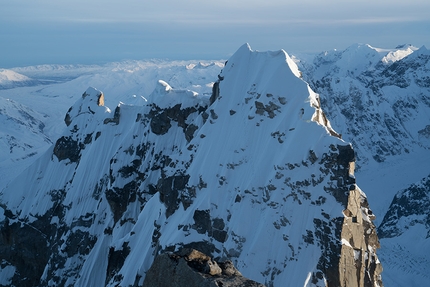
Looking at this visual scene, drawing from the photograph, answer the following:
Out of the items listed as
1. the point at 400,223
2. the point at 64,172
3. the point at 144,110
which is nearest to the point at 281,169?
the point at 144,110

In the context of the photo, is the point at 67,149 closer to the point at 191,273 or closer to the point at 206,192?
the point at 206,192

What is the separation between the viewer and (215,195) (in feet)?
169

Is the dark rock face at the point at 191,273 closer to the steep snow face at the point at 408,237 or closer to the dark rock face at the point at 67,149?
the dark rock face at the point at 67,149

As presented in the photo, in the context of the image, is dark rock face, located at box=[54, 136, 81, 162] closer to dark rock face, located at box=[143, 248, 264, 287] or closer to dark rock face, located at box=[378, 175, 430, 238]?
dark rock face, located at box=[143, 248, 264, 287]

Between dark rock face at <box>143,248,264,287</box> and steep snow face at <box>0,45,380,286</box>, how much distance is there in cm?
2844

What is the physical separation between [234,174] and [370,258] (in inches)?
643

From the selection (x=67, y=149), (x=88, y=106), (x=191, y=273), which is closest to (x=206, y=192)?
(x=191, y=273)

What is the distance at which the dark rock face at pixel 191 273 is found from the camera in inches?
611

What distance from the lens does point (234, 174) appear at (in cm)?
5294

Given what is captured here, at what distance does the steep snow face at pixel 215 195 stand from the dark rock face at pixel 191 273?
28.4 metres

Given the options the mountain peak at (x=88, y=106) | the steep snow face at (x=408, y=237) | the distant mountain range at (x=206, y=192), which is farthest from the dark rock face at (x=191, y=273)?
the steep snow face at (x=408, y=237)

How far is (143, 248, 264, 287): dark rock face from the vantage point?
1553 cm

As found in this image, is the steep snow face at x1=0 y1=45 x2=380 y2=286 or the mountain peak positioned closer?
the steep snow face at x1=0 y1=45 x2=380 y2=286

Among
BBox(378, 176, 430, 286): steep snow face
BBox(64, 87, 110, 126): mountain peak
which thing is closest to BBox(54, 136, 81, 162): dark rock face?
BBox(64, 87, 110, 126): mountain peak
